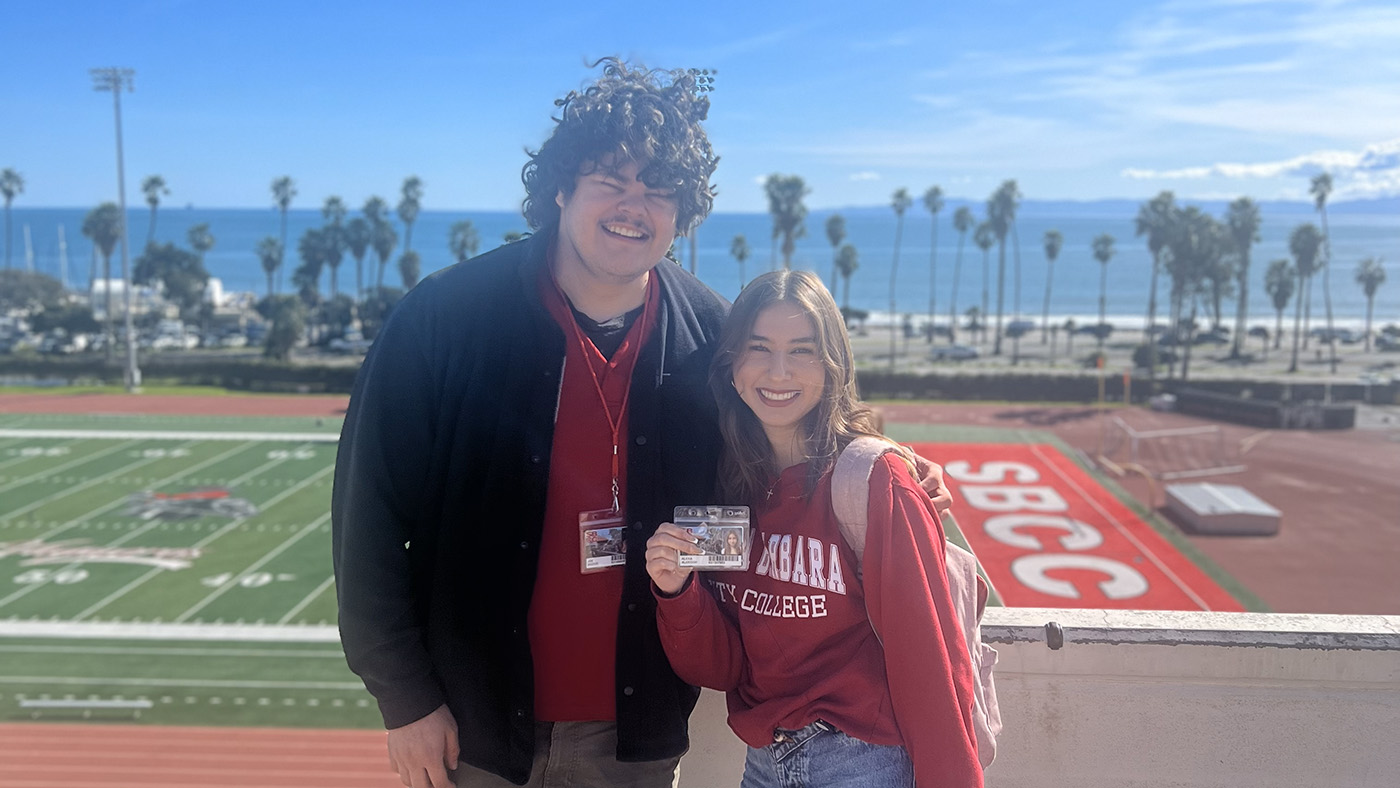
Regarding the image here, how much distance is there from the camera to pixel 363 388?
2613mm

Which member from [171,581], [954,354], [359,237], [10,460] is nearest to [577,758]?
[171,581]

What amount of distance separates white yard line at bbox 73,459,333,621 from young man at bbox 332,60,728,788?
20.6 metres

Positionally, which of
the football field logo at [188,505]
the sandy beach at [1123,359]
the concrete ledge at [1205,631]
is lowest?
the football field logo at [188,505]

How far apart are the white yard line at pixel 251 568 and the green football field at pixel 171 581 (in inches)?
2.3

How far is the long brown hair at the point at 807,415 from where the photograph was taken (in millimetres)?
2664

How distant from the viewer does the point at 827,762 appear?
2611mm

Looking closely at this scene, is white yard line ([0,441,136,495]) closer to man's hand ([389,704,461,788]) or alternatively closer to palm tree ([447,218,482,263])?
man's hand ([389,704,461,788])

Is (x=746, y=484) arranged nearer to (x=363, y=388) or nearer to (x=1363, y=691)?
(x=363, y=388)

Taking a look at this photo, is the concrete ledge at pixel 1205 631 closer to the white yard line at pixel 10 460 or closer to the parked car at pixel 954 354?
the white yard line at pixel 10 460

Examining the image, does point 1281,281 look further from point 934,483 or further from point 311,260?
point 934,483

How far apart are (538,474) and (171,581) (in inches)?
868

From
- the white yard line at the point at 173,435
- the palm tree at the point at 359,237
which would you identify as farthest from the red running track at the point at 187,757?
the palm tree at the point at 359,237

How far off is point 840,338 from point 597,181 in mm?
763

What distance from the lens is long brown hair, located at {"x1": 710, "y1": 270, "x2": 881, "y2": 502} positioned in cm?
266
